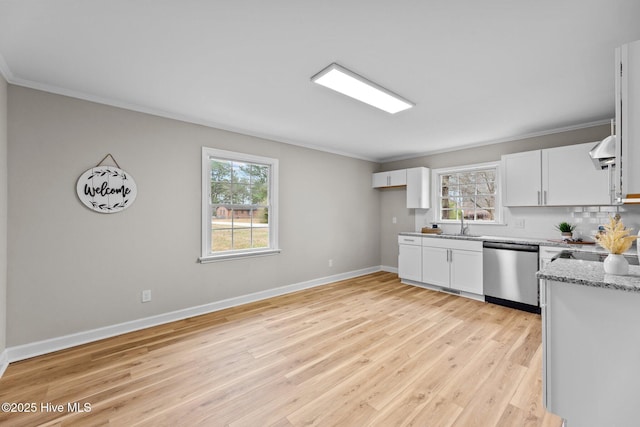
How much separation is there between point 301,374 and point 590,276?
2.09 meters

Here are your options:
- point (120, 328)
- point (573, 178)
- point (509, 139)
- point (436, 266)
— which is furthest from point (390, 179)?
point (120, 328)

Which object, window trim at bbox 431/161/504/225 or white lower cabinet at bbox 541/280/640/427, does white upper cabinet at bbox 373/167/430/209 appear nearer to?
window trim at bbox 431/161/504/225

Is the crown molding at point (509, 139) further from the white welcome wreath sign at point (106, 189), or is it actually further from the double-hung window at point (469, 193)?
the white welcome wreath sign at point (106, 189)

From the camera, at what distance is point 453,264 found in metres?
4.44

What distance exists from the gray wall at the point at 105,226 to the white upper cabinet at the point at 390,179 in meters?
2.31

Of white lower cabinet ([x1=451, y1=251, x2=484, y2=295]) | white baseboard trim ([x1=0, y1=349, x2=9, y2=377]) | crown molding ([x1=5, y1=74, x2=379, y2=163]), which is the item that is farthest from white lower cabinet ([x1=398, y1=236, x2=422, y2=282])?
white baseboard trim ([x1=0, y1=349, x2=9, y2=377])

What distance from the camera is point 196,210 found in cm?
359

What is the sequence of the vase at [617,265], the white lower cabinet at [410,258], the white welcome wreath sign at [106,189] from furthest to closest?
1. the white lower cabinet at [410,258]
2. the white welcome wreath sign at [106,189]
3. the vase at [617,265]

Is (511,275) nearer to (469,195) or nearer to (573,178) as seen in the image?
(573,178)

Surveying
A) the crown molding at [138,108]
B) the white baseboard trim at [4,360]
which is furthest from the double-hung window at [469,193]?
the white baseboard trim at [4,360]

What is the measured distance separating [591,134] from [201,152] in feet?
17.1

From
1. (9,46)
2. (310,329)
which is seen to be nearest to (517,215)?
(310,329)

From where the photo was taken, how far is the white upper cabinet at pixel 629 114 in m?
1.42

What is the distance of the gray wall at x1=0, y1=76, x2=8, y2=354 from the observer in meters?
2.32
